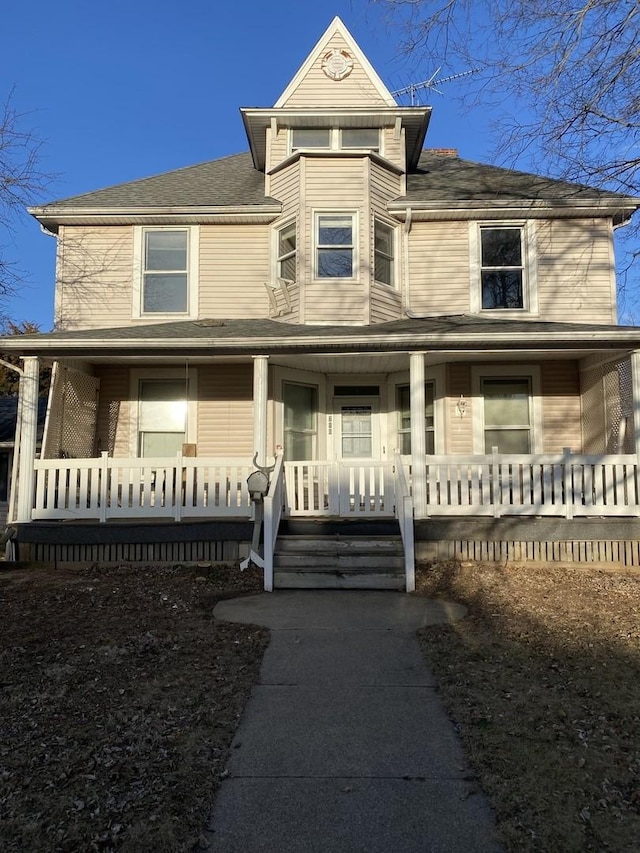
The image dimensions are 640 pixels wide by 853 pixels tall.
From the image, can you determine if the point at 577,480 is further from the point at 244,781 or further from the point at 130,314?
the point at 130,314

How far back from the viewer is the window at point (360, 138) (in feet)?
36.6

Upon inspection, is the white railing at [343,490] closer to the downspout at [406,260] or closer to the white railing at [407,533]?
the white railing at [407,533]

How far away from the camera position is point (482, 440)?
10422 mm

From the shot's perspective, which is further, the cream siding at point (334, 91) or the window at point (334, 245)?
the cream siding at point (334, 91)

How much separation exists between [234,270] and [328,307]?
6.96ft

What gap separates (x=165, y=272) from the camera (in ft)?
35.7

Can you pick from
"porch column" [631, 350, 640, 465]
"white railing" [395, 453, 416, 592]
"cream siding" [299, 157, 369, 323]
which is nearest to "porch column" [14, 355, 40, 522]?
"cream siding" [299, 157, 369, 323]

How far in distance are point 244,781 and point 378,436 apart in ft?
26.9

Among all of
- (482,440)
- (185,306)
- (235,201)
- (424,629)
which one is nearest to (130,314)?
(185,306)

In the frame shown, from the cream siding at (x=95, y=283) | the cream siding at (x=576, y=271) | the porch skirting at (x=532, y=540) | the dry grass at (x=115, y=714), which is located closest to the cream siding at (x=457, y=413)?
the cream siding at (x=576, y=271)

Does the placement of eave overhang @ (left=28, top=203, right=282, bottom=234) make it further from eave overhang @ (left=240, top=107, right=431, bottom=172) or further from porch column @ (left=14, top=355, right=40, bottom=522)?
porch column @ (left=14, top=355, right=40, bottom=522)

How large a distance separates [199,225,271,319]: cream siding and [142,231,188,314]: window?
38 cm

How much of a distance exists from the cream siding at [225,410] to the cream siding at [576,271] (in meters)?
5.67

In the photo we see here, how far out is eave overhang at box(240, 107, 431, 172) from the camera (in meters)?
10.7
